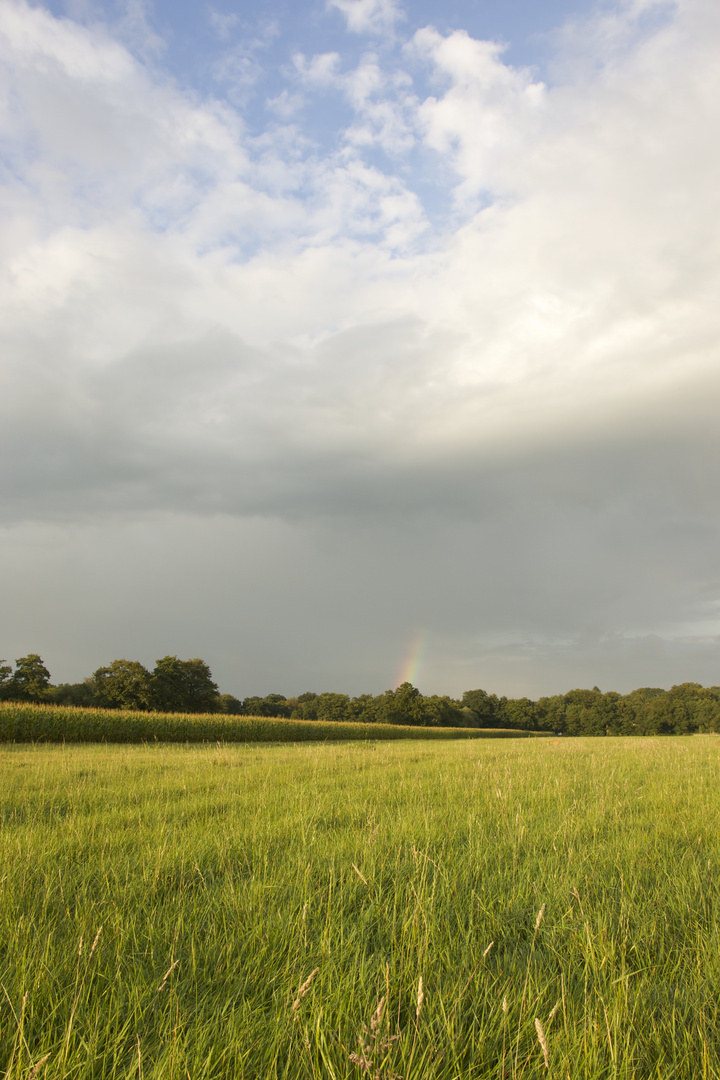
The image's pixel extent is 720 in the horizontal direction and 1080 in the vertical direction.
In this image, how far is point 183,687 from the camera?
63.1 meters

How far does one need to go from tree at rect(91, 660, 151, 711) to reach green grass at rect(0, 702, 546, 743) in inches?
721

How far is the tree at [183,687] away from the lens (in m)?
59.5

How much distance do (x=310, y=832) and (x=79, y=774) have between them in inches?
280

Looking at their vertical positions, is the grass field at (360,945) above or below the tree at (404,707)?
above

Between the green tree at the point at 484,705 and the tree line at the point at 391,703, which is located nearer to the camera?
the tree line at the point at 391,703

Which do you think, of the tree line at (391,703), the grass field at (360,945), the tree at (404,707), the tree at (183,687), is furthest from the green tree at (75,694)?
the grass field at (360,945)

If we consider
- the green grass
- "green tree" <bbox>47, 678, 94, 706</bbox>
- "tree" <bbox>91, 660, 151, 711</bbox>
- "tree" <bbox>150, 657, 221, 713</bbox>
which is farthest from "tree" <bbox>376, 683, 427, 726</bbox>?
"green tree" <bbox>47, 678, 94, 706</bbox>

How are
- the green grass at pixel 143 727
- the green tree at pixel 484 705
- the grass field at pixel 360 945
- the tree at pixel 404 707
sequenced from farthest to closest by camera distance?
the green tree at pixel 484 705, the tree at pixel 404 707, the green grass at pixel 143 727, the grass field at pixel 360 945

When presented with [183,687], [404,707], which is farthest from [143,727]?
[404,707]

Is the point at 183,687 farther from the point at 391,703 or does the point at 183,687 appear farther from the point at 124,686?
the point at 391,703

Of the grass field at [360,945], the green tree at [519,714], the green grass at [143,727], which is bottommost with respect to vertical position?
the green tree at [519,714]

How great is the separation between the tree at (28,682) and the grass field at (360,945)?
6126 centimetres

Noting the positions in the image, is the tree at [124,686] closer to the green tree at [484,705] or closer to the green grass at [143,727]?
the green grass at [143,727]

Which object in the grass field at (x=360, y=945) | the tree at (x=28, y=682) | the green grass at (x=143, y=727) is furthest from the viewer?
the tree at (x=28, y=682)
